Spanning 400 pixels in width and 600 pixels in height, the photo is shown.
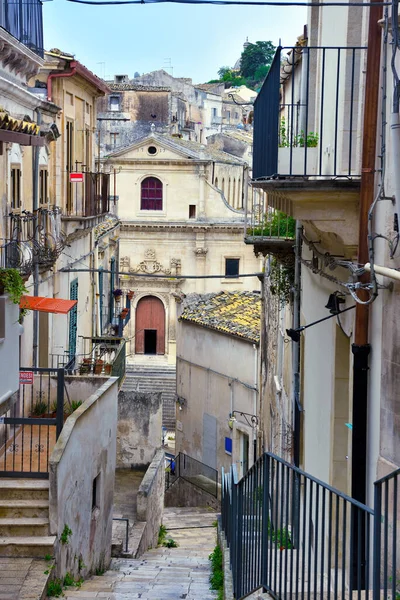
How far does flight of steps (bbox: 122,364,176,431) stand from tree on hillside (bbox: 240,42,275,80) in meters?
85.5

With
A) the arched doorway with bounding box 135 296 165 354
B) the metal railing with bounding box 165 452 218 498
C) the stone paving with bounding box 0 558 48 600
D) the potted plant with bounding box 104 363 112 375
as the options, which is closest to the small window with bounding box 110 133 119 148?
the arched doorway with bounding box 135 296 165 354

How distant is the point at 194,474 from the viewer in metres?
29.1

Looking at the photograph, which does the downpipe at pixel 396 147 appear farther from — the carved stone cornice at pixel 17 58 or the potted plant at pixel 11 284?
the carved stone cornice at pixel 17 58

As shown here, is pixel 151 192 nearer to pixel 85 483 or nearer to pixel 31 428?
pixel 85 483

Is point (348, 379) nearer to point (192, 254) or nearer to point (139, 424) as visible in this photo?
point (139, 424)

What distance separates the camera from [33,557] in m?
11.0

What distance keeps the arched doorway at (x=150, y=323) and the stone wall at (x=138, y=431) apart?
28.5 metres

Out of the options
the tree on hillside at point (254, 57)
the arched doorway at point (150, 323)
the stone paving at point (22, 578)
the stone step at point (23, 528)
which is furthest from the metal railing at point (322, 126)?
the tree on hillside at point (254, 57)

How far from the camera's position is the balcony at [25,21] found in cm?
1310

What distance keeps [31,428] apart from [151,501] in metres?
6.84

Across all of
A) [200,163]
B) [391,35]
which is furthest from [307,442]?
[200,163]

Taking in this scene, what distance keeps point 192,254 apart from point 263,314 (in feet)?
83.5

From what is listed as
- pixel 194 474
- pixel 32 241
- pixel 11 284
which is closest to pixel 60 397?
pixel 11 284

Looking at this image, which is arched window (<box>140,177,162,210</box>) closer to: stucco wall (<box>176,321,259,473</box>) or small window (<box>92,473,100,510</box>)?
stucco wall (<box>176,321,259,473</box>)
